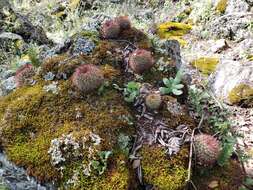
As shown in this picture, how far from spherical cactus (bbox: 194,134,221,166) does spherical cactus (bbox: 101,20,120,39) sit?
1498mm

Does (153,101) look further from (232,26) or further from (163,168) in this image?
(232,26)

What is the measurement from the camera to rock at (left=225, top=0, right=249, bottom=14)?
759cm

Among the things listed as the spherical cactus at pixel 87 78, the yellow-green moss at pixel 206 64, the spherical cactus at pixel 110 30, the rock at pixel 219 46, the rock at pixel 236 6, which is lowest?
the rock at pixel 219 46

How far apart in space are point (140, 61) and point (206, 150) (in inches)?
39.9

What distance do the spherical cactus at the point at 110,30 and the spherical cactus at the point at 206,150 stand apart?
4.92 ft

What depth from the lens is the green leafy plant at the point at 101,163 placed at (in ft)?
8.73

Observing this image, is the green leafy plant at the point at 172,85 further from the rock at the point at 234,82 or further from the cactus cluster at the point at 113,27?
the rock at the point at 234,82

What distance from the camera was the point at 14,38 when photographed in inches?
282

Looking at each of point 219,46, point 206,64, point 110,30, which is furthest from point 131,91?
point 219,46

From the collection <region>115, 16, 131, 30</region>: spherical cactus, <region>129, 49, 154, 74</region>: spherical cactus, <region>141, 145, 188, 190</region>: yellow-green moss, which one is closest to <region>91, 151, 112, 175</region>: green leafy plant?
<region>141, 145, 188, 190</region>: yellow-green moss

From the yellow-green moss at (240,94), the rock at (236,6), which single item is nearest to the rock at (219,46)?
the rock at (236,6)

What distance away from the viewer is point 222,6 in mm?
8188

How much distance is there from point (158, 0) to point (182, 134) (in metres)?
8.64

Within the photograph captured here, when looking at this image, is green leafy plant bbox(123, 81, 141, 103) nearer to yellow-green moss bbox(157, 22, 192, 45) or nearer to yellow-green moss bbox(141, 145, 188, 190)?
yellow-green moss bbox(141, 145, 188, 190)
